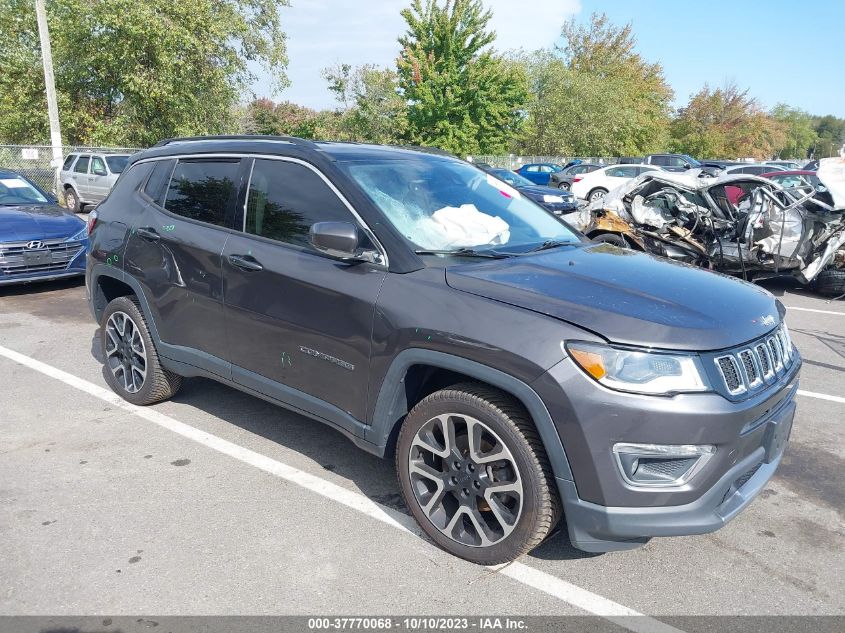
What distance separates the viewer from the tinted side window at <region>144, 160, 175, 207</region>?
177 inches

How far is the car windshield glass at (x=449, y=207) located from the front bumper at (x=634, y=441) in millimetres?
1172

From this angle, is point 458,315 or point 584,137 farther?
point 584,137

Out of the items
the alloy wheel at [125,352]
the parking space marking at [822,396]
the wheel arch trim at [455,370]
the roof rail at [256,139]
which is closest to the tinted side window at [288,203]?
the roof rail at [256,139]

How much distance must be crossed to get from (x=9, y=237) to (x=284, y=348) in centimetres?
625

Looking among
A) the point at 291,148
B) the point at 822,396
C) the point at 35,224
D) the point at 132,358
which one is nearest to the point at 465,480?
the point at 291,148

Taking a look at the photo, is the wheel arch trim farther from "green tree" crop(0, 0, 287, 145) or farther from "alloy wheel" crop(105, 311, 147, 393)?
"green tree" crop(0, 0, 287, 145)

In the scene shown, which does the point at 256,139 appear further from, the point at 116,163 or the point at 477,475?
the point at 116,163

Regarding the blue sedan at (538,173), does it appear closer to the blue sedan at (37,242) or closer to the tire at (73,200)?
the tire at (73,200)

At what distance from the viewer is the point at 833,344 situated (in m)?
7.10

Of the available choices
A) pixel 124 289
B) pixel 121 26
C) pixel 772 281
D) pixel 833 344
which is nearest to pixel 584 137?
pixel 121 26

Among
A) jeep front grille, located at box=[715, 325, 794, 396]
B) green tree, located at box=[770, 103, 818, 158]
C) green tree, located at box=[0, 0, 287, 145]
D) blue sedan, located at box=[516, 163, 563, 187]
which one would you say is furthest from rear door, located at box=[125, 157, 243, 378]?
green tree, located at box=[770, 103, 818, 158]

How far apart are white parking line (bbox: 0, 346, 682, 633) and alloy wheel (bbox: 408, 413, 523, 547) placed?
0.22 meters

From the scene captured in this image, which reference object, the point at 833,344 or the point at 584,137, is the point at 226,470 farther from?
the point at 584,137

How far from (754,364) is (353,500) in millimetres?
2050
